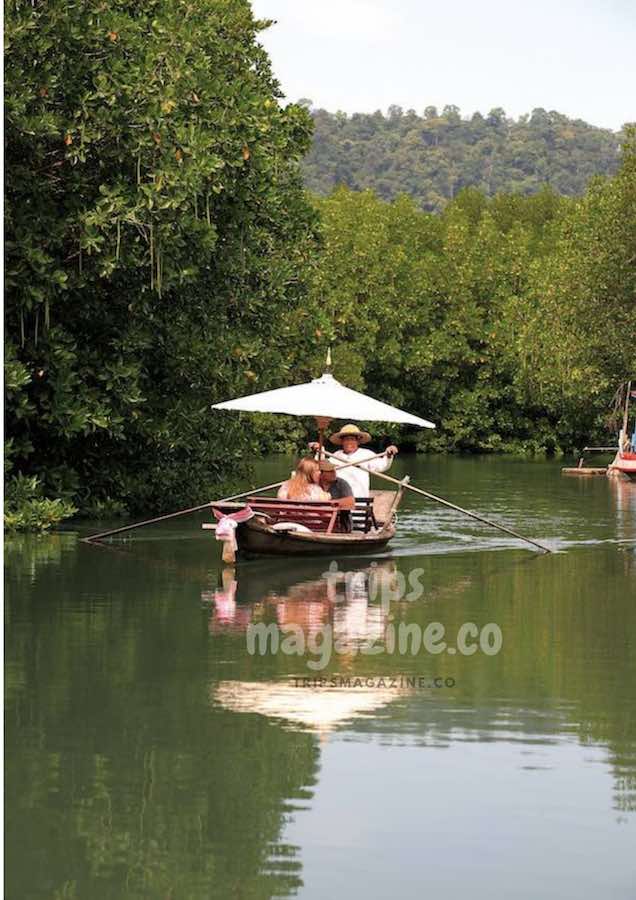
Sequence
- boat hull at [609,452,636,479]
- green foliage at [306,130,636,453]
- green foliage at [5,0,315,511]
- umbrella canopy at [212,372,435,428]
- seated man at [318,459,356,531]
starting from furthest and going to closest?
green foliage at [306,130,636,453] → boat hull at [609,452,636,479] → umbrella canopy at [212,372,435,428] → seated man at [318,459,356,531] → green foliage at [5,0,315,511]

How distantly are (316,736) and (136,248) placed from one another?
12666 mm

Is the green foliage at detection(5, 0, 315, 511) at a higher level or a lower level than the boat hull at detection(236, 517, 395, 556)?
higher

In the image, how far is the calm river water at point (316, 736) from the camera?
8.42 m

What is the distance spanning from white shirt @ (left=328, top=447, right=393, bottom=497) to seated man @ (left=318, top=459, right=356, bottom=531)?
35cm

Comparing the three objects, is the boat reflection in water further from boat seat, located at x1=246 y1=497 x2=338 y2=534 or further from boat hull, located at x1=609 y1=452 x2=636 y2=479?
boat hull, located at x1=609 y1=452 x2=636 y2=479

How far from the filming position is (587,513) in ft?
103

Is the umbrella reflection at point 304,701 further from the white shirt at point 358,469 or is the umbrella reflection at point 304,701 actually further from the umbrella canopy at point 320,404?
the white shirt at point 358,469

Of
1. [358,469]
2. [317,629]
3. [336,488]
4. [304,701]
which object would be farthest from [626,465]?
[304,701]

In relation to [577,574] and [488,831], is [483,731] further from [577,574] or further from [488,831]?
[577,574]

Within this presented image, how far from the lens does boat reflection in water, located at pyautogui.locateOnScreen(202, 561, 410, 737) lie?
38.8ft

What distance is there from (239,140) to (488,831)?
16.1 m

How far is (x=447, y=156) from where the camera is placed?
178 metres

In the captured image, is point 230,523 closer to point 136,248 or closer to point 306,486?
point 306,486

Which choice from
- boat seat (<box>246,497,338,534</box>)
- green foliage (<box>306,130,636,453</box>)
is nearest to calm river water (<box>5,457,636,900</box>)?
boat seat (<box>246,497,338,534</box>)
